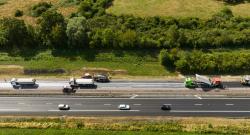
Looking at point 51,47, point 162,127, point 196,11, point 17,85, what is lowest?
point 162,127

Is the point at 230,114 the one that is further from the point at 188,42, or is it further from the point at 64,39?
the point at 64,39

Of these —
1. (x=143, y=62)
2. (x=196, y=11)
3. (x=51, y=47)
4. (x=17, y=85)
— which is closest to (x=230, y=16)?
(x=196, y=11)

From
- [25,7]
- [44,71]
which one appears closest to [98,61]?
[44,71]

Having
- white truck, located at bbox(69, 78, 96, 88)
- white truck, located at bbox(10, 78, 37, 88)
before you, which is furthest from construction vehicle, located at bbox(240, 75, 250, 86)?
white truck, located at bbox(10, 78, 37, 88)

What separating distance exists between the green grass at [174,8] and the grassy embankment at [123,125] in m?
52.0

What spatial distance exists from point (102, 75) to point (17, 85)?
22601 millimetres

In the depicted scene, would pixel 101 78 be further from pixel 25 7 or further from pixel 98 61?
pixel 25 7

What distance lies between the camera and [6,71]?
144 metres

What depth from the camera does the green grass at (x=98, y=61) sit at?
143750 mm

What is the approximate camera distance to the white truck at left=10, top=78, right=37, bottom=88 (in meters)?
136

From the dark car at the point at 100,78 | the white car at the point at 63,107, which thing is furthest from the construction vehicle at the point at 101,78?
the white car at the point at 63,107

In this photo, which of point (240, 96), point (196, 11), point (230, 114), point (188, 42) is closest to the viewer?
point (230, 114)

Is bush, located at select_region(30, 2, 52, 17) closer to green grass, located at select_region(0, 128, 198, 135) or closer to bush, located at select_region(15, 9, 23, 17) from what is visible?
bush, located at select_region(15, 9, 23, 17)

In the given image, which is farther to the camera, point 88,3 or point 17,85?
point 88,3
